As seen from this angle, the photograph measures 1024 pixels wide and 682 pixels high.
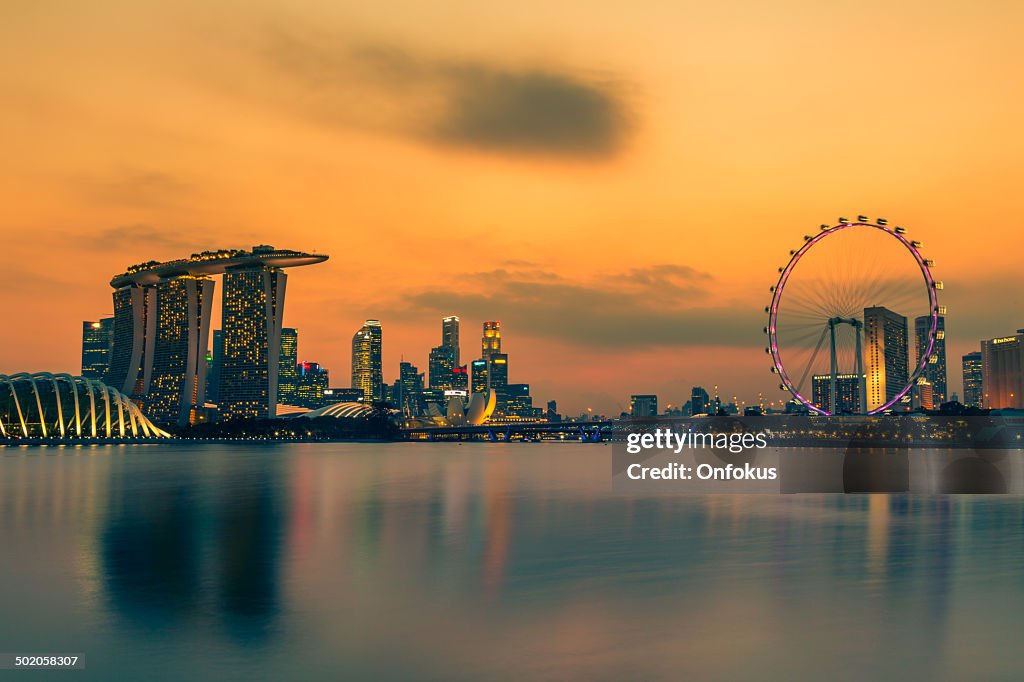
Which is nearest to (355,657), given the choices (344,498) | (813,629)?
(813,629)

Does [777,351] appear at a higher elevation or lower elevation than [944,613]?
higher

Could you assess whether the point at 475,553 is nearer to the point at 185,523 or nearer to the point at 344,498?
the point at 185,523

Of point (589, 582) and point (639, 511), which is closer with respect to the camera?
point (589, 582)

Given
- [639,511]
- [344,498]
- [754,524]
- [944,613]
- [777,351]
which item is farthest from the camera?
[777,351]

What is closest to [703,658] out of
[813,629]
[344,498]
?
[813,629]

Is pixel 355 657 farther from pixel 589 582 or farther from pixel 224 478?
pixel 224 478

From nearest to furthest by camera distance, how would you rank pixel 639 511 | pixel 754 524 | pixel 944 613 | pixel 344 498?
pixel 944 613 < pixel 754 524 < pixel 639 511 < pixel 344 498
